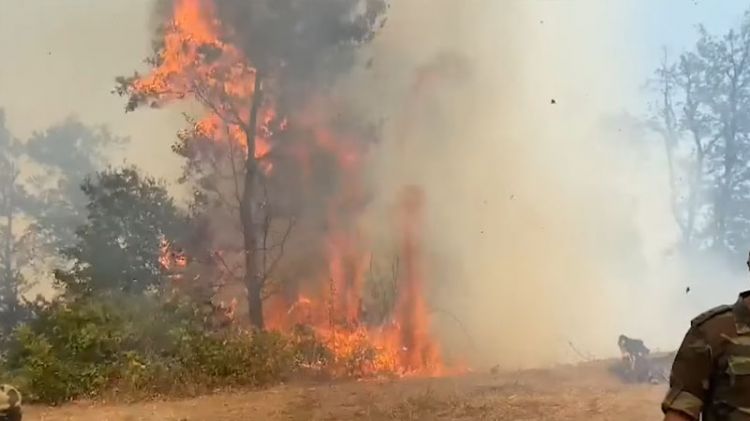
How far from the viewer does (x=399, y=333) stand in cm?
352

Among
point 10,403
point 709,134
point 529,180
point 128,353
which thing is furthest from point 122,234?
point 709,134

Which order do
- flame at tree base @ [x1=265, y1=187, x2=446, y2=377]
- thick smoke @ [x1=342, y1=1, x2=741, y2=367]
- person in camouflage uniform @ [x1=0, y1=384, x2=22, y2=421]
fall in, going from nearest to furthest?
person in camouflage uniform @ [x1=0, y1=384, x2=22, y2=421] → flame at tree base @ [x1=265, y1=187, x2=446, y2=377] → thick smoke @ [x1=342, y1=1, x2=741, y2=367]

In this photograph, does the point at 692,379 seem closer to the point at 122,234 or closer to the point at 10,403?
the point at 122,234

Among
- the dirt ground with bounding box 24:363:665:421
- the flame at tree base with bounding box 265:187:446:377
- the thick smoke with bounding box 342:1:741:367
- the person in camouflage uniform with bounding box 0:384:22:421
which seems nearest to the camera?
the person in camouflage uniform with bounding box 0:384:22:421

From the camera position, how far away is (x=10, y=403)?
3115 millimetres

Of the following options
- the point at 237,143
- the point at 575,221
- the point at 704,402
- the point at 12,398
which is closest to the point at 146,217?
the point at 237,143

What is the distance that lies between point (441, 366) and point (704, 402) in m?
1.67

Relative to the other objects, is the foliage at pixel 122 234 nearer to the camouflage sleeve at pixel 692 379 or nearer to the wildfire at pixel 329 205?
the wildfire at pixel 329 205

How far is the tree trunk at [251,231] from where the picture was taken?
136 inches

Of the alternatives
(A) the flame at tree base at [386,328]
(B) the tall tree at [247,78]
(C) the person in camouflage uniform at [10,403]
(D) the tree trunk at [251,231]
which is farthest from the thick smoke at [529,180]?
(C) the person in camouflage uniform at [10,403]

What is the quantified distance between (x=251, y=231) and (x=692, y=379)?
2.00 metres

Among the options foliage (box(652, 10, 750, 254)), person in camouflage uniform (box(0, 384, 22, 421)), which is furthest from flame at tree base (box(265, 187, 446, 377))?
foliage (box(652, 10, 750, 254))

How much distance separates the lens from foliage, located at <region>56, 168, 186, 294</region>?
3.35 metres

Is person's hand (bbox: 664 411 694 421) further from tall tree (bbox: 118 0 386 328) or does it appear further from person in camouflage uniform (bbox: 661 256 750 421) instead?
tall tree (bbox: 118 0 386 328)
